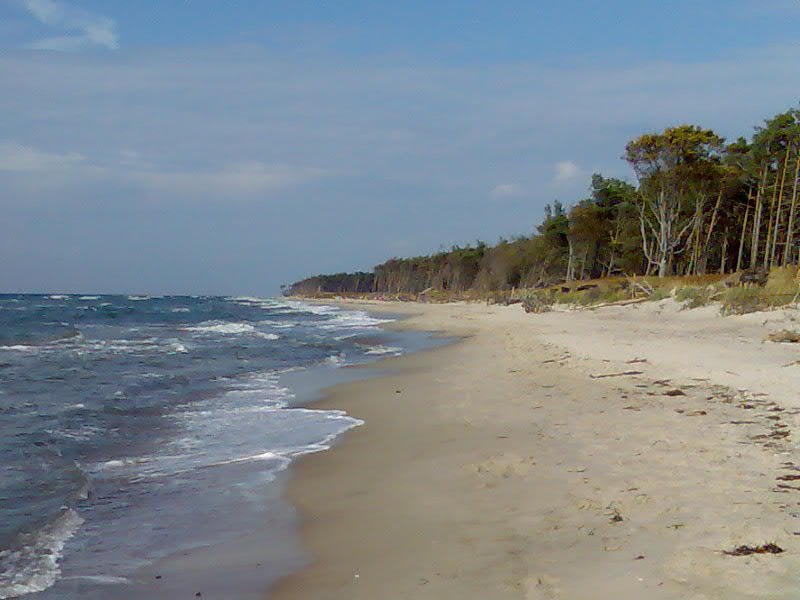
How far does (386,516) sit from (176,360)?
15267mm

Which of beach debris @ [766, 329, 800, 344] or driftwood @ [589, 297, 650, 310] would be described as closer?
beach debris @ [766, 329, 800, 344]

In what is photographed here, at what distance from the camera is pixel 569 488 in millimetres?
5699

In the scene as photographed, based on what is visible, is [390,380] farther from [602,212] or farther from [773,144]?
[602,212]

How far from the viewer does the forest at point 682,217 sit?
39.7m

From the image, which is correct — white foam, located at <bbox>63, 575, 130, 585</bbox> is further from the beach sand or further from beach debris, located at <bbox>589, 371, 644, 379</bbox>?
beach debris, located at <bbox>589, 371, 644, 379</bbox>

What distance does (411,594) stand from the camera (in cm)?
401

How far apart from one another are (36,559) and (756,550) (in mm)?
5140

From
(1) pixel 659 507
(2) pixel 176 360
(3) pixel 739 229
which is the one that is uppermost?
(3) pixel 739 229

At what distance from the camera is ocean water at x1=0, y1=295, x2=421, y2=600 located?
514 centimetres

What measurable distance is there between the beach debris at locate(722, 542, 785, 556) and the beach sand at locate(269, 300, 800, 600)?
0.05 m

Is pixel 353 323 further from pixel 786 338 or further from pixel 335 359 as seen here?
pixel 786 338

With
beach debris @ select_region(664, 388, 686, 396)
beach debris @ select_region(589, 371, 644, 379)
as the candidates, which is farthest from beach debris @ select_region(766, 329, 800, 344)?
beach debris @ select_region(664, 388, 686, 396)

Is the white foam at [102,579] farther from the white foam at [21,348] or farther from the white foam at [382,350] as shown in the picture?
the white foam at [21,348]

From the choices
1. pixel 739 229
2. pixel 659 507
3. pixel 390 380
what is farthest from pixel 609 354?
pixel 739 229
